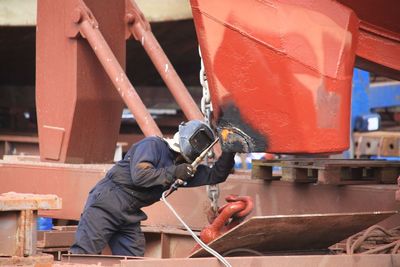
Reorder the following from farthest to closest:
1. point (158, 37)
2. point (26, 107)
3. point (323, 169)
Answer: point (26, 107)
point (158, 37)
point (323, 169)

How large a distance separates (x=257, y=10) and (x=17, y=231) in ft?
6.59

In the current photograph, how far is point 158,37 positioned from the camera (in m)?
13.6

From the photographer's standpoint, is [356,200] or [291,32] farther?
[356,200]

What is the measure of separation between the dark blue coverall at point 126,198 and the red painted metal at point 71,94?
2.03 meters

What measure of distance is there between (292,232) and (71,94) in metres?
3.80

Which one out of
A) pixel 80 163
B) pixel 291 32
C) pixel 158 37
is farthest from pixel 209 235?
pixel 158 37

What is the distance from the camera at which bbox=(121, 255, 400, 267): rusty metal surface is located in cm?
525

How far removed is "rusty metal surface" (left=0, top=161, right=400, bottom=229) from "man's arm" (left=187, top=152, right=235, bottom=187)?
1.37ft

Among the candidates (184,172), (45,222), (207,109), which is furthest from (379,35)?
(45,222)

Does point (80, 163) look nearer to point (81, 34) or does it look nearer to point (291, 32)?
point (81, 34)

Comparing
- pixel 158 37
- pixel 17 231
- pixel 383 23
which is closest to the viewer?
pixel 17 231

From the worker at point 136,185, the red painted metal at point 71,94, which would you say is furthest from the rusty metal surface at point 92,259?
the red painted metal at point 71,94

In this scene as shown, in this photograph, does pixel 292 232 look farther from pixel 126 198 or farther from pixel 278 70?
pixel 126 198

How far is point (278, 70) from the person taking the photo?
233 inches
